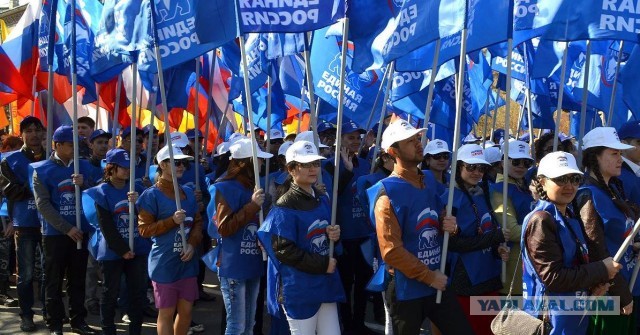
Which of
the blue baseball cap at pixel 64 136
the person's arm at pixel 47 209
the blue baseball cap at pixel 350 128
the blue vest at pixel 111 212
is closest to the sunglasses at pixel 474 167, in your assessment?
the blue baseball cap at pixel 350 128

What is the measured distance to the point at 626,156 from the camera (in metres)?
6.93

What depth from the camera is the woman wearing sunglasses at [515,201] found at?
5.96 meters

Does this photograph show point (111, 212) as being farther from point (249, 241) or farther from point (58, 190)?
point (249, 241)

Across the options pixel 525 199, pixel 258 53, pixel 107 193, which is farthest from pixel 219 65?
pixel 525 199

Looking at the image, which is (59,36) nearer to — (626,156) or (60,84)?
(60,84)

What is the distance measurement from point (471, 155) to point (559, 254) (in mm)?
1836

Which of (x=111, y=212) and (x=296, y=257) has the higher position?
(x=111, y=212)

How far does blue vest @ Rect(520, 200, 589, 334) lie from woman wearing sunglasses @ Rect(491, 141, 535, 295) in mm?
1013

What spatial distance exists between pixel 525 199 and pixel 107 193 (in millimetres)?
3577

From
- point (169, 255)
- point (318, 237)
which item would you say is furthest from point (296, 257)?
point (169, 255)

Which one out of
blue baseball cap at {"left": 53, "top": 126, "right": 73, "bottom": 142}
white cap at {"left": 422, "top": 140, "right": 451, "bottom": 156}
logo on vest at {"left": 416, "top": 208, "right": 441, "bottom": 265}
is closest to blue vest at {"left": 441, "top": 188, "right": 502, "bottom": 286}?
logo on vest at {"left": 416, "top": 208, "right": 441, "bottom": 265}

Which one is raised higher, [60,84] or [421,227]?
[60,84]

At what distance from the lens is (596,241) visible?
15.0 ft

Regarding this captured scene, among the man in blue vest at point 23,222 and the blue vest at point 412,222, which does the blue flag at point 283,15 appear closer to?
the blue vest at point 412,222
